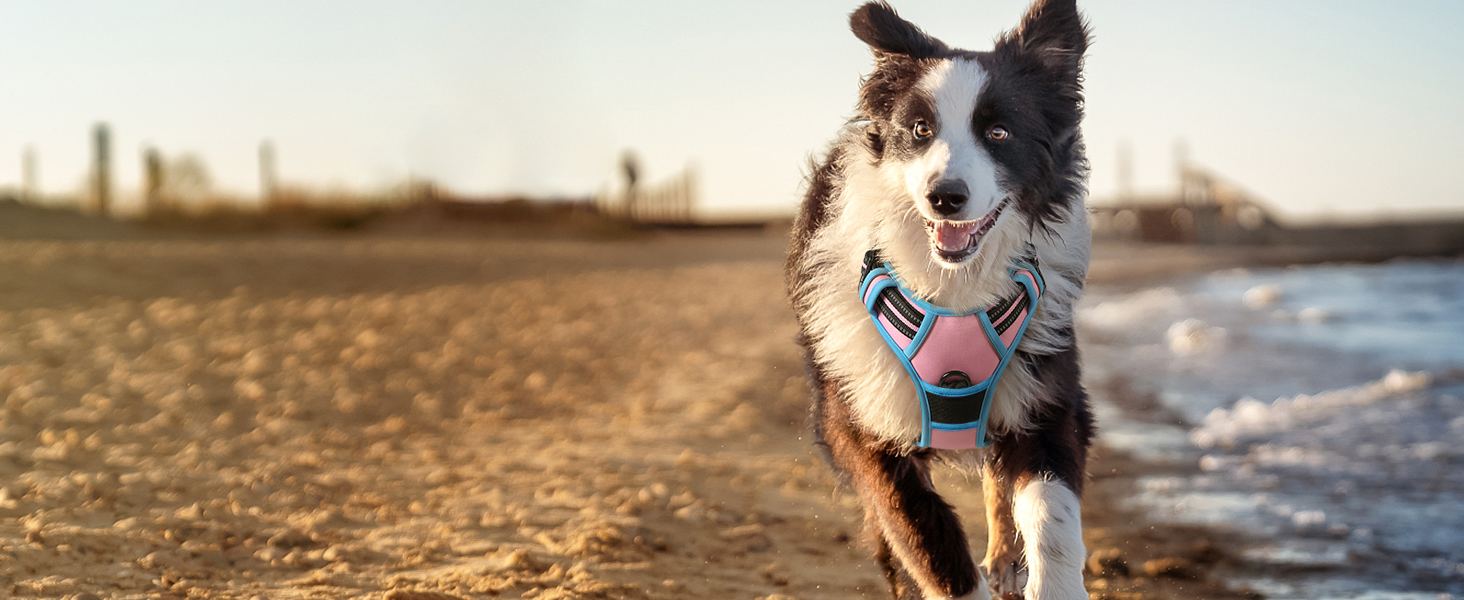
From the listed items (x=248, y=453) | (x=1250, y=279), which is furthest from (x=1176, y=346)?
(x=1250, y=279)

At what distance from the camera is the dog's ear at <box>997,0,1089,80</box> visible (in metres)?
2.78

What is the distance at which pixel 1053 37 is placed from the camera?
2.79 m

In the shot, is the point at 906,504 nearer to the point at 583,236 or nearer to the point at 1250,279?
the point at 1250,279

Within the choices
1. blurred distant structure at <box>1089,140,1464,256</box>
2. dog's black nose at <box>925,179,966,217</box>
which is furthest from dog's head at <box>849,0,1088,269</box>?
blurred distant structure at <box>1089,140,1464,256</box>

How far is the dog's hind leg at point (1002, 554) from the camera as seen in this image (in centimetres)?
321

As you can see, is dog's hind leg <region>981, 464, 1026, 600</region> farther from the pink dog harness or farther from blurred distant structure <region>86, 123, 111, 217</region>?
blurred distant structure <region>86, 123, 111, 217</region>

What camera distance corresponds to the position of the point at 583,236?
2619 centimetres

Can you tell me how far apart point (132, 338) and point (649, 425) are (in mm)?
5052

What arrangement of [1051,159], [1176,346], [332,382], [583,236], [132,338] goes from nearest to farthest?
1. [1051,159]
2. [332,382]
3. [132,338]
4. [1176,346]
5. [583,236]

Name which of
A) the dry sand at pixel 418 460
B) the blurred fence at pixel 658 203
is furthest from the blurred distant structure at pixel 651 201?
the dry sand at pixel 418 460

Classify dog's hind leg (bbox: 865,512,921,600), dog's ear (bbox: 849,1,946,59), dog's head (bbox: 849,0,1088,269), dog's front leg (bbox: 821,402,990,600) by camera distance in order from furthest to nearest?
dog's hind leg (bbox: 865,512,921,600) → dog's ear (bbox: 849,1,946,59) → dog's front leg (bbox: 821,402,990,600) → dog's head (bbox: 849,0,1088,269)

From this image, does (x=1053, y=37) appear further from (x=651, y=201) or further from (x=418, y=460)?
(x=651, y=201)

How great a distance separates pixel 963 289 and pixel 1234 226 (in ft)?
93.2

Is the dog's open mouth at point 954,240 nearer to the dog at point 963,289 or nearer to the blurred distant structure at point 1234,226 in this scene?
the dog at point 963,289
